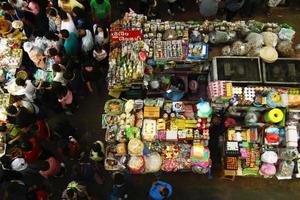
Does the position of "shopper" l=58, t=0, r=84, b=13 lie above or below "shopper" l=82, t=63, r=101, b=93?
above

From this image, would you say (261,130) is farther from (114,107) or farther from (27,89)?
(27,89)

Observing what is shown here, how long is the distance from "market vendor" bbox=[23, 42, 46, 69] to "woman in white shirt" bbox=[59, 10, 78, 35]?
789 millimetres

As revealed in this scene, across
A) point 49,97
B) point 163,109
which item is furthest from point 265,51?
point 49,97

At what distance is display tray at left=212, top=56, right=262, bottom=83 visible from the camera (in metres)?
8.82

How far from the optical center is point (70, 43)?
29.2 feet

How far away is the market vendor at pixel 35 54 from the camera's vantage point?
29.2ft

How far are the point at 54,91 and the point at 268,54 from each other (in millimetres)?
4888

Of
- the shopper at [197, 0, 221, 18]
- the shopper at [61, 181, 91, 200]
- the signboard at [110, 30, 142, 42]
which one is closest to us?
the shopper at [61, 181, 91, 200]

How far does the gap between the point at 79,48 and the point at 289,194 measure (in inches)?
241

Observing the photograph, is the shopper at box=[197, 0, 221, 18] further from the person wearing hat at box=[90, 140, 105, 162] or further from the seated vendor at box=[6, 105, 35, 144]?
the seated vendor at box=[6, 105, 35, 144]

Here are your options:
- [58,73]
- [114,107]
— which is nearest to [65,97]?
[58,73]

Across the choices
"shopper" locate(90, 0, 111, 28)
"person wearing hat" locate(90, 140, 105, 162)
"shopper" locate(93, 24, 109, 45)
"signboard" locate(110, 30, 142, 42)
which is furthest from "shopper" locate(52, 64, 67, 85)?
"shopper" locate(90, 0, 111, 28)

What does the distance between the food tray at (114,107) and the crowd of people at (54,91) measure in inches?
28.7

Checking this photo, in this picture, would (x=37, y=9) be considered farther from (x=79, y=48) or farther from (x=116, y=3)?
(x=116, y=3)
